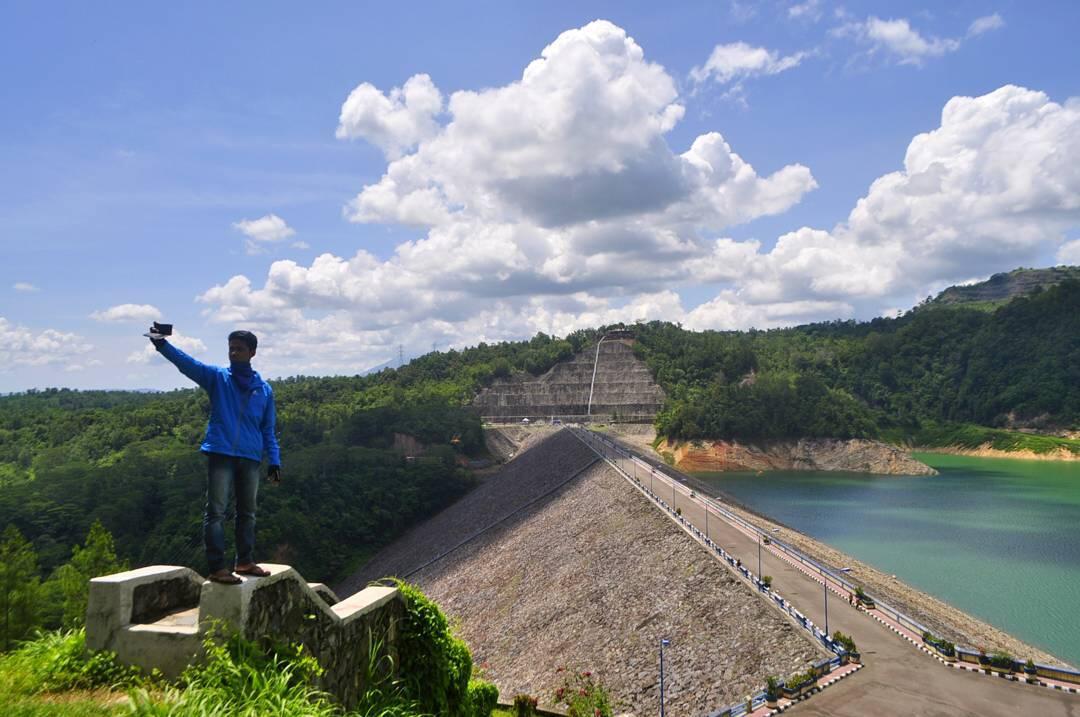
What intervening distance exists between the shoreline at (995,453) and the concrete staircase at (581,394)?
125 feet

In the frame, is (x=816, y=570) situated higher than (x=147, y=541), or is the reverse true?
(x=816, y=570)

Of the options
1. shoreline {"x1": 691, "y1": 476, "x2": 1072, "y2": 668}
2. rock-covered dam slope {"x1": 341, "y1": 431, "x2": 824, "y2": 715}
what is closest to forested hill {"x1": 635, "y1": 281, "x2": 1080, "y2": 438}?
rock-covered dam slope {"x1": 341, "y1": 431, "x2": 824, "y2": 715}

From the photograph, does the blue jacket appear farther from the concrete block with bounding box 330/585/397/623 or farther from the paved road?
the paved road

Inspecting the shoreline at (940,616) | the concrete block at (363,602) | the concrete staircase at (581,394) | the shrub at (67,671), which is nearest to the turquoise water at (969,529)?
the shoreline at (940,616)

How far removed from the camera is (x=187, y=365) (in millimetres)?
5508

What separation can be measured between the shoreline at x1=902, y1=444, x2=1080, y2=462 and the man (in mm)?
96382

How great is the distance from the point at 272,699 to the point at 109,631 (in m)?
1.67

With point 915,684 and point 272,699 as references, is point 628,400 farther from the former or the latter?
point 272,699

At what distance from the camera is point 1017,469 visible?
2869 inches

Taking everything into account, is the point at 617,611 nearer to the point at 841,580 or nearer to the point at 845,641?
the point at 841,580

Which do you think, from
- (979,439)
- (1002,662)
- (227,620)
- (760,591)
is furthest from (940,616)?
(979,439)

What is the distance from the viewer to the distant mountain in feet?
588

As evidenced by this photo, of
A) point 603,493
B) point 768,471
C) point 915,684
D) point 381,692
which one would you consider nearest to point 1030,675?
point 915,684

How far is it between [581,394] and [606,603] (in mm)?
85858
